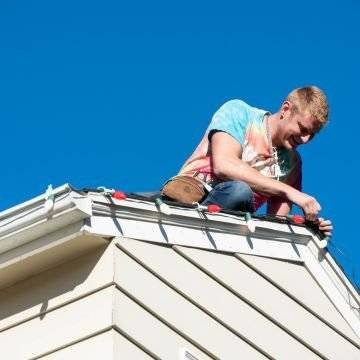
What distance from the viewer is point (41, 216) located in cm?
493

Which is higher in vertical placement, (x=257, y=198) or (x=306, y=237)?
(x=257, y=198)

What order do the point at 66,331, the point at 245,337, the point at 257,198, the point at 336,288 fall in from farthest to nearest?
the point at 257,198 < the point at 336,288 < the point at 245,337 < the point at 66,331

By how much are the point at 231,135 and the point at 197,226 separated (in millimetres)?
800

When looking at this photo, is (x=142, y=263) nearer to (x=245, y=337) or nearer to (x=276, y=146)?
(x=245, y=337)

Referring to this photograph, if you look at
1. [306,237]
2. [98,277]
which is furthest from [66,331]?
[306,237]

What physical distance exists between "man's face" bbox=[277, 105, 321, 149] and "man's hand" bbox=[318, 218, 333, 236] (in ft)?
1.80

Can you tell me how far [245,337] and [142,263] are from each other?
56cm

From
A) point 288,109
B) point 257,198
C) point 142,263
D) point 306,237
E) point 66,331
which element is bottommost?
point 66,331

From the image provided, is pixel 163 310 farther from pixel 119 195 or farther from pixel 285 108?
pixel 285 108

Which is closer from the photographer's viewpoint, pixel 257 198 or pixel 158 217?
pixel 158 217

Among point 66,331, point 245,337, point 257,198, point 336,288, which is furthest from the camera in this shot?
point 257,198

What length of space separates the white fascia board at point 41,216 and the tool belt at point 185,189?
88cm

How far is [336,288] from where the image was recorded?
18.7 feet

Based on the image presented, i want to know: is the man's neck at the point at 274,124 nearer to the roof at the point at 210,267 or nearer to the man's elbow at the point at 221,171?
the man's elbow at the point at 221,171
